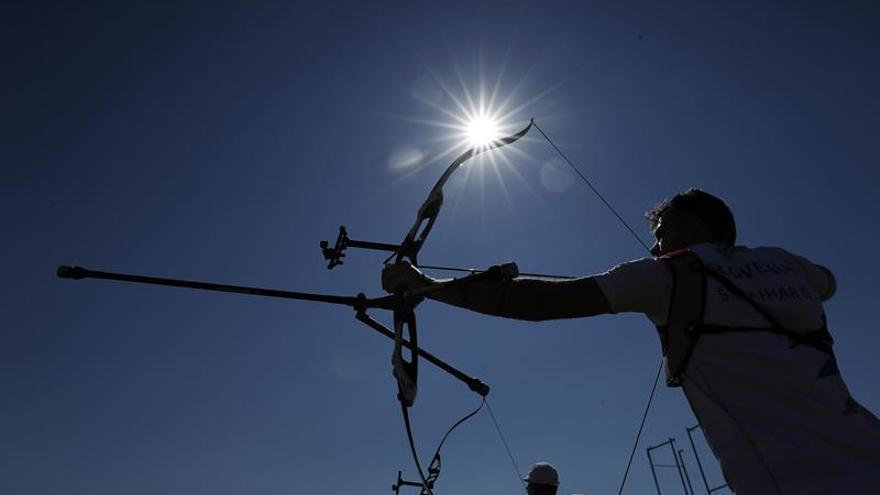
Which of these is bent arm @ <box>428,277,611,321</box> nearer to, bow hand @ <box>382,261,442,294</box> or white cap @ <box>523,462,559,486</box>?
bow hand @ <box>382,261,442,294</box>

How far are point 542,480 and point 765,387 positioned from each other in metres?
6.16

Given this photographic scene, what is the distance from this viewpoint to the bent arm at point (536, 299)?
1.94 metres

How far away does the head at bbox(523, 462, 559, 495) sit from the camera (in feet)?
23.2

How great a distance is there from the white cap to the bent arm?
5.90 metres

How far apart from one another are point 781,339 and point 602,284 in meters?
0.61

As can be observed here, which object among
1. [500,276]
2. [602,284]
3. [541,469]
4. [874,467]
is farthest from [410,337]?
[541,469]

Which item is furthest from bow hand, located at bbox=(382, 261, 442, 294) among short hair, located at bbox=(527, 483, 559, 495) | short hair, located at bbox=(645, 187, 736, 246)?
short hair, located at bbox=(527, 483, 559, 495)

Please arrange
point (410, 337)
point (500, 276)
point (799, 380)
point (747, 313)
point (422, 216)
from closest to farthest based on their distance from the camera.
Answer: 1. point (799, 380)
2. point (747, 313)
3. point (500, 276)
4. point (410, 337)
5. point (422, 216)

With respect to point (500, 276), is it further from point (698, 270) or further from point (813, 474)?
point (813, 474)

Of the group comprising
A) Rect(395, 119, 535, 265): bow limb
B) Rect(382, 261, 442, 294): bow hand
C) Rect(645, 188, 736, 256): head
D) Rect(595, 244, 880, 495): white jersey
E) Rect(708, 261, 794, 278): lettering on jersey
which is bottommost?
Rect(595, 244, 880, 495): white jersey

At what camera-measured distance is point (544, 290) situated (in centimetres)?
200

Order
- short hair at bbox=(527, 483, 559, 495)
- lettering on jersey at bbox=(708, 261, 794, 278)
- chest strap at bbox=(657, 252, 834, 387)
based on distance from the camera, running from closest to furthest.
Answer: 1. chest strap at bbox=(657, 252, 834, 387)
2. lettering on jersey at bbox=(708, 261, 794, 278)
3. short hair at bbox=(527, 483, 559, 495)

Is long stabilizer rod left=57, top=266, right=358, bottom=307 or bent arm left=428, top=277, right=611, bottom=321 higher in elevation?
long stabilizer rod left=57, top=266, right=358, bottom=307

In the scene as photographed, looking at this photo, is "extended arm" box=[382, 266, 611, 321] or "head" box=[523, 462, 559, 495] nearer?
"extended arm" box=[382, 266, 611, 321]
